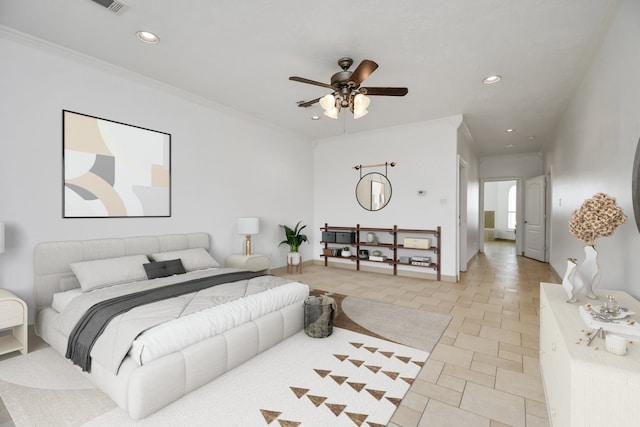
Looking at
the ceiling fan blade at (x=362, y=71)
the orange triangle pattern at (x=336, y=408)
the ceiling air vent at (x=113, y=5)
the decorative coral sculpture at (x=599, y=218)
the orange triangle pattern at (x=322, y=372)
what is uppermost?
the ceiling air vent at (x=113, y=5)

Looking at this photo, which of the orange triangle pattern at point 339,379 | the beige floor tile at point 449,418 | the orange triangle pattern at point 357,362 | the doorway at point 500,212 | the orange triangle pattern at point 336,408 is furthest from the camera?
the doorway at point 500,212

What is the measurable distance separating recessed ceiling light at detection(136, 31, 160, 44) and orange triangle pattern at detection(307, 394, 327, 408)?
11.1ft

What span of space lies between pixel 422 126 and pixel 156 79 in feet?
14.0

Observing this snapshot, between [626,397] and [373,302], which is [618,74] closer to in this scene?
[626,397]

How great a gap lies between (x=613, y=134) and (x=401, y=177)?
11.0ft

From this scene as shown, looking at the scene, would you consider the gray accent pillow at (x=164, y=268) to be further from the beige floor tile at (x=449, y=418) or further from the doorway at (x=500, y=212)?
the doorway at (x=500, y=212)

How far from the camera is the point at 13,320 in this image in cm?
241

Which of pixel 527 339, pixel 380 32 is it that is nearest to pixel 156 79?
pixel 380 32

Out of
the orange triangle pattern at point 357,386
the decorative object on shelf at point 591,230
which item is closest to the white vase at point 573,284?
the decorative object on shelf at point 591,230

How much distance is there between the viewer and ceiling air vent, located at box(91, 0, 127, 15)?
2335 mm

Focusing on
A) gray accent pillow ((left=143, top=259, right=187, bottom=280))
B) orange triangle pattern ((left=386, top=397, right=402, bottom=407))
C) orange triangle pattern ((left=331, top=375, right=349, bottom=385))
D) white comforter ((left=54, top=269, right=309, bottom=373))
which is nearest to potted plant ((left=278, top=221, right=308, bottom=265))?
gray accent pillow ((left=143, top=259, right=187, bottom=280))

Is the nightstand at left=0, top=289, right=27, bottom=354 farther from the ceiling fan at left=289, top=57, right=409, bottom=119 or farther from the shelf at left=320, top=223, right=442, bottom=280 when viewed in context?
the shelf at left=320, top=223, right=442, bottom=280

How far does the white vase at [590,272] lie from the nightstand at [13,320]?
424cm

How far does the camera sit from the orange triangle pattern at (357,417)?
1801 mm
